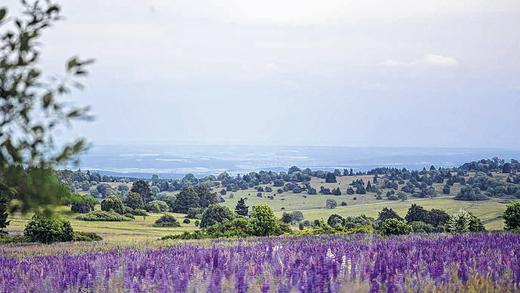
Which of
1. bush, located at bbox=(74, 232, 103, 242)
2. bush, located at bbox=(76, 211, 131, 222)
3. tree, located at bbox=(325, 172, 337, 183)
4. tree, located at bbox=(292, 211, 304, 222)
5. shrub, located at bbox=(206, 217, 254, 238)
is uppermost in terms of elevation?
shrub, located at bbox=(206, 217, 254, 238)

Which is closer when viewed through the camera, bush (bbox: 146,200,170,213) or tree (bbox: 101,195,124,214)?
tree (bbox: 101,195,124,214)

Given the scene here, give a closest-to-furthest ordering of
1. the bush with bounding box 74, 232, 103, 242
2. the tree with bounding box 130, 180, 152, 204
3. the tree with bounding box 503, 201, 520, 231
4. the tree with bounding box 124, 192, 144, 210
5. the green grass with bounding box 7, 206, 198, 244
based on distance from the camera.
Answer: the tree with bounding box 503, 201, 520, 231
the bush with bounding box 74, 232, 103, 242
the green grass with bounding box 7, 206, 198, 244
the tree with bounding box 124, 192, 144, 210
the tree with bounding box 130, 180, 152, 204

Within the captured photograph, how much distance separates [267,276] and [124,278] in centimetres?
137

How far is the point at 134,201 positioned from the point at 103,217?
1004 cm

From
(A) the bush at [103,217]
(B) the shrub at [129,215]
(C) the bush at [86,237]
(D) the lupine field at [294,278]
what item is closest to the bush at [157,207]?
(B) the shrub at [129,215]

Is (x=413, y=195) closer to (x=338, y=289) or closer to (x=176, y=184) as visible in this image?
(x=176, y=184)

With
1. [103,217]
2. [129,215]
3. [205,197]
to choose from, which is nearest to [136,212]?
[129,215]

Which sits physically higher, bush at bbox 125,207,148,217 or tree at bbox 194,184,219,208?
tree at bbox 194,184,219,208

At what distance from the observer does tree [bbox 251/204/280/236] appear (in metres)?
30.4

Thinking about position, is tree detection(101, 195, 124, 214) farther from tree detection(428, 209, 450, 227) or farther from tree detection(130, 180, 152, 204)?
tree detection(428, 209, 450, 227)

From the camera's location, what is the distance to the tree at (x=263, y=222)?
30.4 metres

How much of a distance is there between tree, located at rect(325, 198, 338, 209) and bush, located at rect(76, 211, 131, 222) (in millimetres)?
27124

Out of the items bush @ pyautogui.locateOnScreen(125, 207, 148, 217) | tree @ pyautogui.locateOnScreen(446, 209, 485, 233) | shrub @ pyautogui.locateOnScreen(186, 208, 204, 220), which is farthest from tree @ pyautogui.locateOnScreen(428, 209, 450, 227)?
bush @ pyautogui.locateOnScreen(125, 207, 148, 217)

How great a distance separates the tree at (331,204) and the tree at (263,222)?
148ft
